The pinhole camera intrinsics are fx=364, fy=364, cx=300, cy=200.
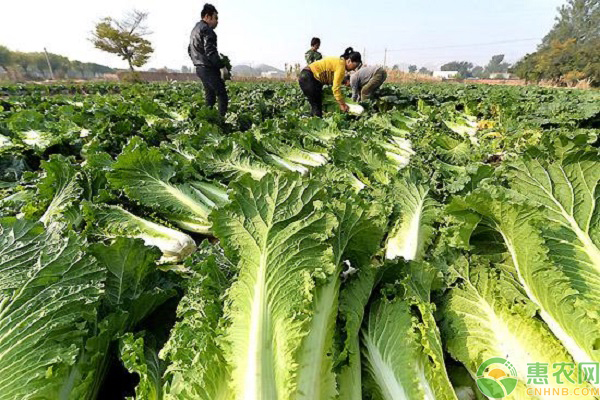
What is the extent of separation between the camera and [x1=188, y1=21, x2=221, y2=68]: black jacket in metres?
7.77

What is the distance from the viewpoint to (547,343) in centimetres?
192

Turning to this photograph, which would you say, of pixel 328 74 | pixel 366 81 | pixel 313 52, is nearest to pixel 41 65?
pixel 313 52

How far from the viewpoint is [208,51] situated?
789 centimetres

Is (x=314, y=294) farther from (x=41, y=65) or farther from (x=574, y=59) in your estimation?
(x=41, y=65)

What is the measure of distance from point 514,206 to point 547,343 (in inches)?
31.0

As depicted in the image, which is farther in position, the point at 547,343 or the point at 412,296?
the point at 412,296

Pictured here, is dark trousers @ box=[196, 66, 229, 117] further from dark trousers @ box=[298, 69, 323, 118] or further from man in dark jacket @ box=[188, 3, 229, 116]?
dark trousers @ box=[298, 69, 323, 118]

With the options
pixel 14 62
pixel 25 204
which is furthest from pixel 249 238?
pixel 14 62

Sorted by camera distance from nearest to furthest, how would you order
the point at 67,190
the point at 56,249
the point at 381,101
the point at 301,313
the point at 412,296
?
the point at 301,313 → the point at 56,249 → the point at 412,296 → the point at 67,190 → the point at 381,101

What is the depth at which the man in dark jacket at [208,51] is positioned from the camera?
25.5ft

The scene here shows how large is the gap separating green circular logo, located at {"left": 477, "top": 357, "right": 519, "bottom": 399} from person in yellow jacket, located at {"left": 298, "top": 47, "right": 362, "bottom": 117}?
7.27 m

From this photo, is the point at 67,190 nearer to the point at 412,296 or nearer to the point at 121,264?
the point at 121,264

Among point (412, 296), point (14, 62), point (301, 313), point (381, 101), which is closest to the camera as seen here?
point (301, 313)

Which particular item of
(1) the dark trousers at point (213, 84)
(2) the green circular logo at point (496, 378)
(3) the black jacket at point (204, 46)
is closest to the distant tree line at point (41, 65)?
(1) the dark trousers at point (213, 84)
